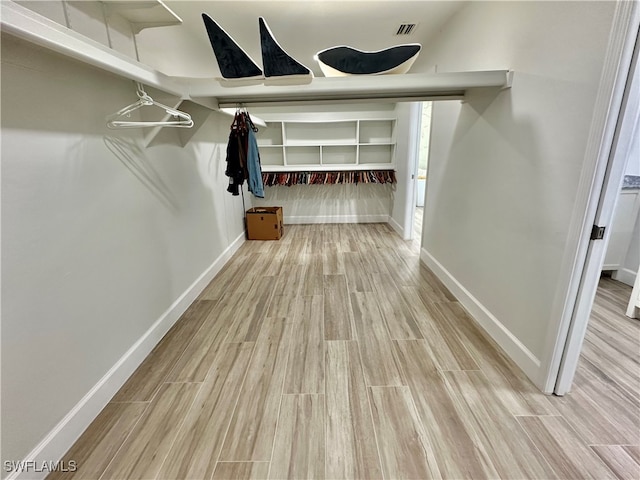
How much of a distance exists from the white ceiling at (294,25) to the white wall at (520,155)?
37cm

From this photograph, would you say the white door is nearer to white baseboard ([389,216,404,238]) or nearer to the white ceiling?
the white ceiling

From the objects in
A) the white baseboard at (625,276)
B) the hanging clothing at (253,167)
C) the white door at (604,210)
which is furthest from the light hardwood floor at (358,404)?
the hanging clothing at (253,167)

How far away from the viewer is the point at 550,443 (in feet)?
4.24

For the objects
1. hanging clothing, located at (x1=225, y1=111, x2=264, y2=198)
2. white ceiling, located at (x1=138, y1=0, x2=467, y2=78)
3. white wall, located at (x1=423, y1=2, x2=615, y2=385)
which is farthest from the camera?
hanging clothing, located at (x1=225, y1=111, x2=264, y2=198)

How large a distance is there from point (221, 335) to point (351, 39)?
9.87ft

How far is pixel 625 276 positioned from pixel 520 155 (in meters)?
2.23

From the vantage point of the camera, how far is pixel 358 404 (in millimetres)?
1511

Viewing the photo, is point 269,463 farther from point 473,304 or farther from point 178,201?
point 178,201

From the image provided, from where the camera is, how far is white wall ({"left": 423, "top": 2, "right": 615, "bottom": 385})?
1.33m

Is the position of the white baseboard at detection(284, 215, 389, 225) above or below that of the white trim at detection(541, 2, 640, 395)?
below

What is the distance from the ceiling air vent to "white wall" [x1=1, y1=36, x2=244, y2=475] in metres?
2.34

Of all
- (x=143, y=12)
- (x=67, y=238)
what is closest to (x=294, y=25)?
(x=143, y=12)

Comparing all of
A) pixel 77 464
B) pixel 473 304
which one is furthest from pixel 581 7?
pixel 77 464

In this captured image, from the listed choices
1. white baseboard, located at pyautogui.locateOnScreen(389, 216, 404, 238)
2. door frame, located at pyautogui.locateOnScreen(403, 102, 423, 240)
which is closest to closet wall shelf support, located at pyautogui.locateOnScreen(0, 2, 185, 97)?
door frame, located at pyautogui.locateOnScreen(403, 102, 423, 240)
